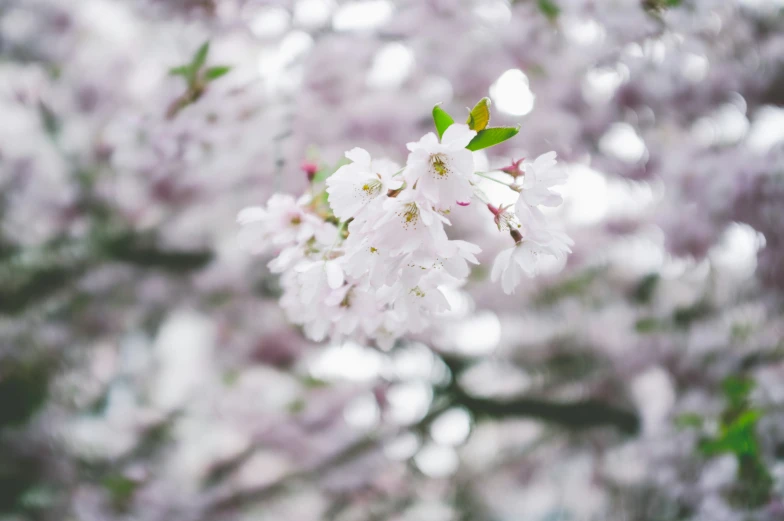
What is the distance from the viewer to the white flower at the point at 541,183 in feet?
2.15

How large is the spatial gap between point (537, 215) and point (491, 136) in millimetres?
146

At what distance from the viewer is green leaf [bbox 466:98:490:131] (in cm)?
61

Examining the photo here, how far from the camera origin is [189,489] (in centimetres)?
262

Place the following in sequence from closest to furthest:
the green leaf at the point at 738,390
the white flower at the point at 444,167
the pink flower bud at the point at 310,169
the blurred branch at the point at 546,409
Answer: the white flower at the point at 444,167 < the pink flower bud at the point at 310,169 < the green leaf at the point at 738,390 < the blurred branch at the point at 546,409

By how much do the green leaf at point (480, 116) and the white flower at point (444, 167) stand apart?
5cm

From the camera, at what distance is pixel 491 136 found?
0.62 metres

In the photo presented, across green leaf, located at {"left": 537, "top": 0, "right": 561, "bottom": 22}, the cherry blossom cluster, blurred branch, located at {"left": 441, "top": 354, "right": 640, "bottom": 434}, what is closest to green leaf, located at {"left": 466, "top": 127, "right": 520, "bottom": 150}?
the cherry blossom cluster

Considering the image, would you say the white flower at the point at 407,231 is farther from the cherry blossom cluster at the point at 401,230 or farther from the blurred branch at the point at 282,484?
the blurred branch at the point at 282,484

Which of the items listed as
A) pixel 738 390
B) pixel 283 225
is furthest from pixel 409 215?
pixel 738 390

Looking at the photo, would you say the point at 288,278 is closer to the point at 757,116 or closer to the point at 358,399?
the point at 358,399

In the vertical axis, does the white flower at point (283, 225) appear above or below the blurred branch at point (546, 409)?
above

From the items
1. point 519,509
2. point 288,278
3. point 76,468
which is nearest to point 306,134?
point 288,278

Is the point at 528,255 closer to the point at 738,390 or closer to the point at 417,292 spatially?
the point at 417,292

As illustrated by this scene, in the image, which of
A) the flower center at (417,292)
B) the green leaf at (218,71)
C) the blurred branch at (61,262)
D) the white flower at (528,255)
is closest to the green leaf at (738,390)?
the white flower at (528,255)
